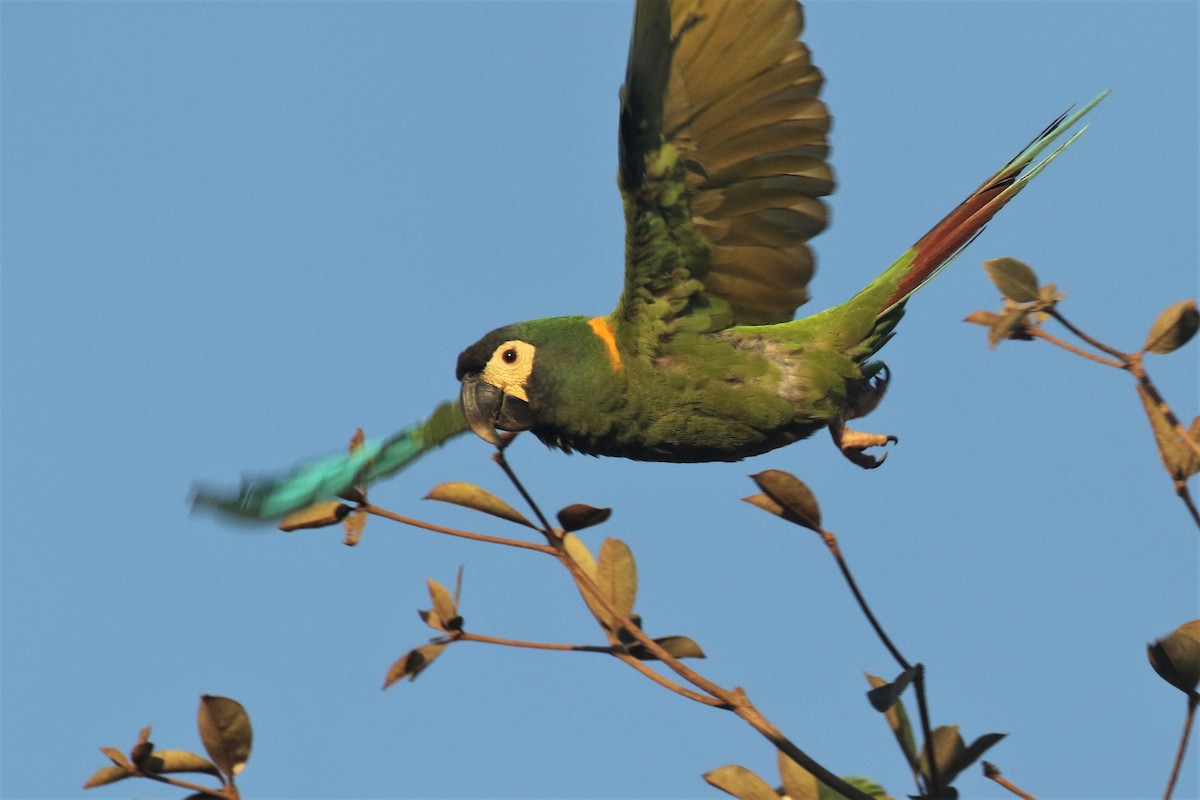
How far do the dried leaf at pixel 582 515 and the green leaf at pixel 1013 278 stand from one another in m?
0.96

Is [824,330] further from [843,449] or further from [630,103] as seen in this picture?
[630,103]

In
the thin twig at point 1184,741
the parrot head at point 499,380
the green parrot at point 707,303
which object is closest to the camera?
the thin twig at point 1184,741

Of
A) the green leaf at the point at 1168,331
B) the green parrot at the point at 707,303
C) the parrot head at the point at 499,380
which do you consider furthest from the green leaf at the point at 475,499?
the parrot head at the point at 499,380

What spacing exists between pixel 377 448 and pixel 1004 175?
2.30 metres

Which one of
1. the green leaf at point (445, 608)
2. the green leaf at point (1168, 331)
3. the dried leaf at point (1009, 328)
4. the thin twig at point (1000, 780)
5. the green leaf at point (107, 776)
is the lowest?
the thin twig at point (1000, 780)

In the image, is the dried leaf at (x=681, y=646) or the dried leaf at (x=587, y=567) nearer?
the dried leaf at (x=587, y=567)

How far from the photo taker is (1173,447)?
2070mm

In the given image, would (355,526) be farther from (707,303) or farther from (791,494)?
(707,303)

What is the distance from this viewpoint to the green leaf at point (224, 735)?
6.70ft

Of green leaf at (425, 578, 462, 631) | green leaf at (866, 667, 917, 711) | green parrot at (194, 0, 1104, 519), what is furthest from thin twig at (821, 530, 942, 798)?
green parrot at (194, 0, 1104, 519)

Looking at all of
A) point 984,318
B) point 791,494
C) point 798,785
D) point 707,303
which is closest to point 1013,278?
point 984,318

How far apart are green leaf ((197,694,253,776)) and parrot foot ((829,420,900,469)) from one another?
2.39 m

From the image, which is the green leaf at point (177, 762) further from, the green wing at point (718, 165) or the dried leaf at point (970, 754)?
the green wing at point (718, 165)

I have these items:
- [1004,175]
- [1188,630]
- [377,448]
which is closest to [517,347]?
[377,448]
